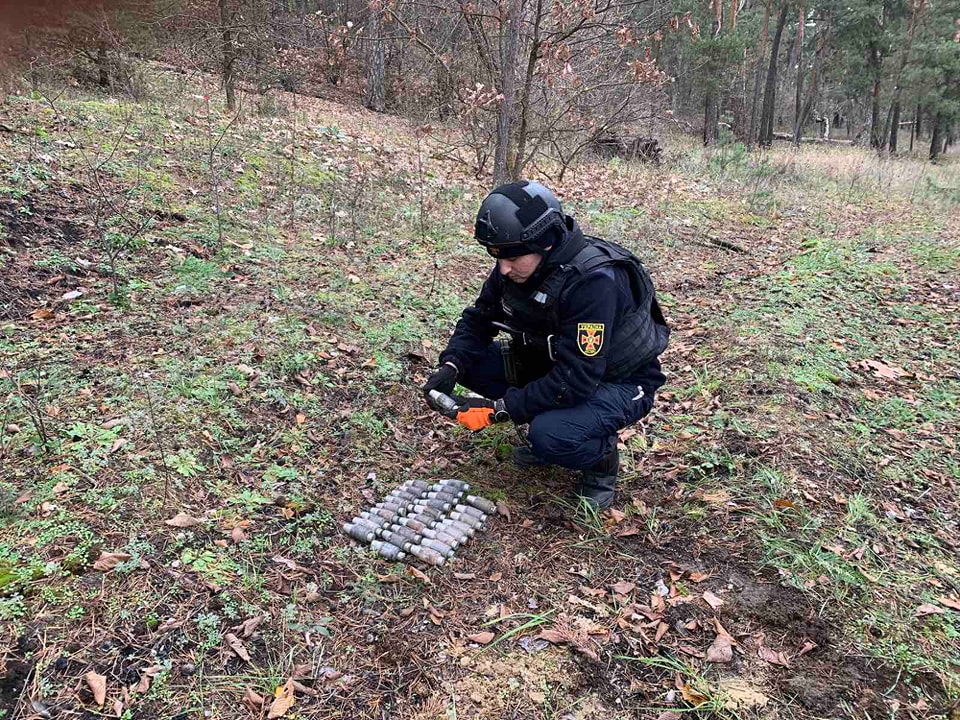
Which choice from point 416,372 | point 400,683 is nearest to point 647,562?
point 400,683

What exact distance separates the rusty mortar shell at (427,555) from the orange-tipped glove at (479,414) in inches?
25.4

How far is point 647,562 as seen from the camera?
3086 millimetres

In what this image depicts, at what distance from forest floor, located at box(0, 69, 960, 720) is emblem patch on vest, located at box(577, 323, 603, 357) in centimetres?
98

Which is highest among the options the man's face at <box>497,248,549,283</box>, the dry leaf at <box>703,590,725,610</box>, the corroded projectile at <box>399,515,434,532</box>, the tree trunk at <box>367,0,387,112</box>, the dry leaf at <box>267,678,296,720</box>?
the tree trunk at <box>367,0,387,112</box>

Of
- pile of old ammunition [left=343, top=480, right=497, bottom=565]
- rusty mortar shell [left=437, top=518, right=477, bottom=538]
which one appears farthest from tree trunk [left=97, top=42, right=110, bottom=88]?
rusty mortar shell [left=437, top=518, right=477, bottom=538]

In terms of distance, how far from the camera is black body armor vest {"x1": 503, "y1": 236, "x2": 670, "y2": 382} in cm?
304

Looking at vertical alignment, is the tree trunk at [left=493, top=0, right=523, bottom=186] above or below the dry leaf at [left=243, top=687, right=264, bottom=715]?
above

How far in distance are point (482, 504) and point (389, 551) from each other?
0.61 m

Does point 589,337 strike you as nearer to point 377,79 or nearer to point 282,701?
point 282,701

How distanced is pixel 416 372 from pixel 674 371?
2100 mm

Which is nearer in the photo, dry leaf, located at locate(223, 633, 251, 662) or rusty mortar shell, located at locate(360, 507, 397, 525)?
dry leaf, located at locate(223, 633, 251, 662)

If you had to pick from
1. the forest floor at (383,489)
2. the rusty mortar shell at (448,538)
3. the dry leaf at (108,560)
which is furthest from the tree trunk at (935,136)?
the dry leaf at (108,560)

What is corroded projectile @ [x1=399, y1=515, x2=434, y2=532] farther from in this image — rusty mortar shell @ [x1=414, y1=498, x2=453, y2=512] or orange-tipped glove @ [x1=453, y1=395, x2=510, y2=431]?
orange-tipped glove @ [x1=453, y1=395, x2=510, y2=431]

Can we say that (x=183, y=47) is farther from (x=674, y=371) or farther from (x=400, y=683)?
(x=400, y=683)
